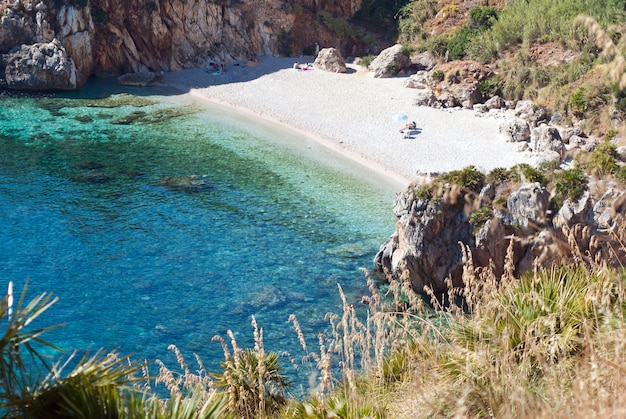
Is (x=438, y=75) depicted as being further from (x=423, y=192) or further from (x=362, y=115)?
(x=423, y=192)

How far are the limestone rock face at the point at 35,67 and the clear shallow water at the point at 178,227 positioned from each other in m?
4.34

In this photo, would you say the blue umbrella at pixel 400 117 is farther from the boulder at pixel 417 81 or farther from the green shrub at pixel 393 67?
the green shrub at pixel 393 67

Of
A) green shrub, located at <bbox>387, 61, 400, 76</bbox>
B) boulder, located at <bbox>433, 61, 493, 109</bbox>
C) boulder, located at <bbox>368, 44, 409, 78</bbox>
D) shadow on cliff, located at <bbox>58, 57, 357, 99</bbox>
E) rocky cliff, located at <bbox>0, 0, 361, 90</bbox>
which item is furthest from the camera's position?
shadow on cliff, located at <bbox>58, 57, 357, 99</bbox>

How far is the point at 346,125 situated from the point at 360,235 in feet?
39.4

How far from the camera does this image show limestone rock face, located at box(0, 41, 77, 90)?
39594 mm

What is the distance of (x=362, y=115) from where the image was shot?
114 ft

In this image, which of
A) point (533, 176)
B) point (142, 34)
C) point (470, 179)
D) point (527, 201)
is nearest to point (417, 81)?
point (142, 34)

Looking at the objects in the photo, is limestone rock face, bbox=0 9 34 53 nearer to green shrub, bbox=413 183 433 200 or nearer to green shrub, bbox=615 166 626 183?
green shrub, bbox=413 183 433 200

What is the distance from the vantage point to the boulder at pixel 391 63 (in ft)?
131

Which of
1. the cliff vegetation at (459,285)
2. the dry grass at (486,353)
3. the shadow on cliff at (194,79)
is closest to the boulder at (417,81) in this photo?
the cliff vegetation at (459,285)

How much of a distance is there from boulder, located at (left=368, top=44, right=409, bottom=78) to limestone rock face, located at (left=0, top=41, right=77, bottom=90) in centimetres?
1918

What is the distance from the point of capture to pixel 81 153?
30.3 meters

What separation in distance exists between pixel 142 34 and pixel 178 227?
26.1 m

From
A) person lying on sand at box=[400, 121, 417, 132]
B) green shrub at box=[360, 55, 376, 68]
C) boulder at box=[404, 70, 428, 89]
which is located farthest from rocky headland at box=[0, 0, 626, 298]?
green shrub at box=[360, 55, 376, 68]
